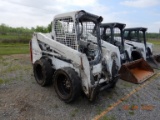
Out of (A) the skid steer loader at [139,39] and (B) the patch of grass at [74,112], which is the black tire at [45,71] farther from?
(A) the skid steer loader at [139,39]

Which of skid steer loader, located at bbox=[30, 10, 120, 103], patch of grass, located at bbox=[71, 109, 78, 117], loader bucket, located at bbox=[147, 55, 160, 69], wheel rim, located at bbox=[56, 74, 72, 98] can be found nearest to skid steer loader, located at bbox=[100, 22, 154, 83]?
loader bucket, located at bbox=[147, 55, 160, 69]

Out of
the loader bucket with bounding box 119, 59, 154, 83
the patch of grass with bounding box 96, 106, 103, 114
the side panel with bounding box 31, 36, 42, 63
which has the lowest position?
the patch of grass with bounding box 96, 106, 103, 114

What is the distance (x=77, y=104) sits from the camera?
13.5 ft

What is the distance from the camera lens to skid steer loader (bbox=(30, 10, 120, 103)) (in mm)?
3822

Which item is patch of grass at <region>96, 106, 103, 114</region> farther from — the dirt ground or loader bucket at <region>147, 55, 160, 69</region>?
loader bucket at <region>147, 55, 160, 69</region>

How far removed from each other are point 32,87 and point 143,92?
3401mm

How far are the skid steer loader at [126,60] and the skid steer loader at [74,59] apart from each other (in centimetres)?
139

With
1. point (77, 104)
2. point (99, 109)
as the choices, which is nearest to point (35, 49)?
point (77, 104)

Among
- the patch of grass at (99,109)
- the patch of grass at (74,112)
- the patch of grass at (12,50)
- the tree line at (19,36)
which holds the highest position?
the tree line at (19,36)

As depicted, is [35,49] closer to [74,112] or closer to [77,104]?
[77,104]

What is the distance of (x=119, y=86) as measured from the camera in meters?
5.45

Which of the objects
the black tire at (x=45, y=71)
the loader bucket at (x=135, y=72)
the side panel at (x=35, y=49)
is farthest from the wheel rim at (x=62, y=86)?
the loader bucket at (x=135, y=72)

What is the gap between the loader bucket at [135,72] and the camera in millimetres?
5875

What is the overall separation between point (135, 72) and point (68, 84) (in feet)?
11.3
